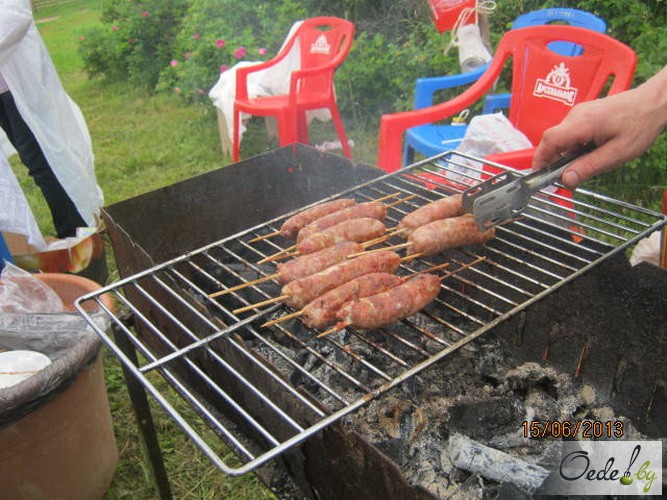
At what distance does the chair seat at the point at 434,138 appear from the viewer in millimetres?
4513

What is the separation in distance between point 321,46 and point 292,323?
481 centimetres

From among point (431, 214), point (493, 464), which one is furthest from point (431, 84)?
point (493, 464)

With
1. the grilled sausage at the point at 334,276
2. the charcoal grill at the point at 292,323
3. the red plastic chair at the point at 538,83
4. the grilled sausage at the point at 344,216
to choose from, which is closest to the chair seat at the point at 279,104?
the red plastic chair at the point at 538,83

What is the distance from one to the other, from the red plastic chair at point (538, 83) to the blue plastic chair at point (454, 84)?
0.15m

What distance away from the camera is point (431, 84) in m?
5.09

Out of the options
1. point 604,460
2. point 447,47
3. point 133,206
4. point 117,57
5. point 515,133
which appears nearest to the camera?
point 604,460

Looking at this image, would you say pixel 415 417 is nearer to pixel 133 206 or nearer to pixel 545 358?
pixel 545 358

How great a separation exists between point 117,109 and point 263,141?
12.0 feet

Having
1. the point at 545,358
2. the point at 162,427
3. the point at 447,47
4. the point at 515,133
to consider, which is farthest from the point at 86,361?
the point at 447,47

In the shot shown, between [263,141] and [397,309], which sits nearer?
[397,309]

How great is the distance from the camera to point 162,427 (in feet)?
12.2

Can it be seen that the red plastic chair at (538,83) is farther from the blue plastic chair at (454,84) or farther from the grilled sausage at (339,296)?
the grilled sausage at (339,296)

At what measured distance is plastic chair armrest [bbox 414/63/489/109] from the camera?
16.7ft
